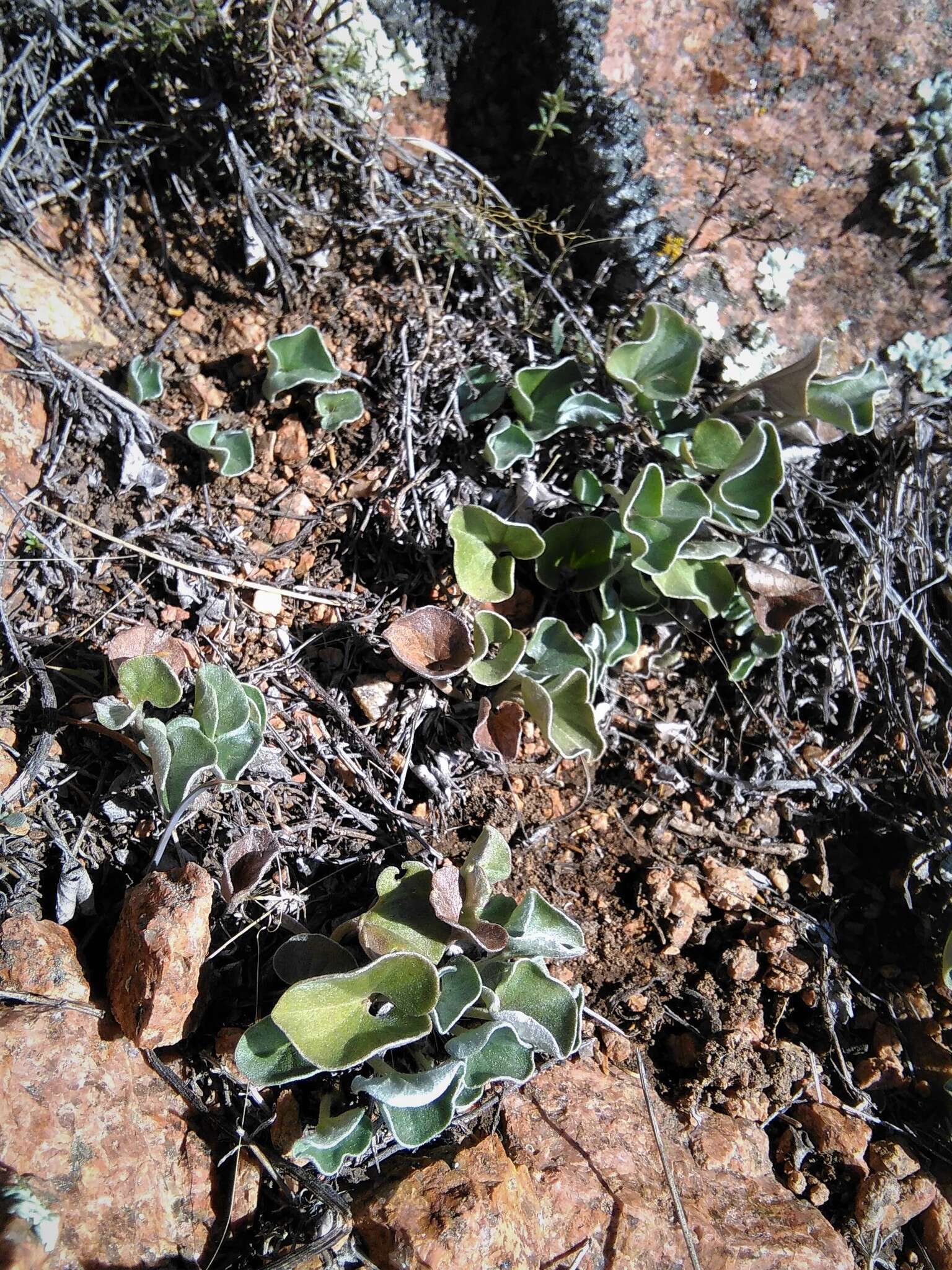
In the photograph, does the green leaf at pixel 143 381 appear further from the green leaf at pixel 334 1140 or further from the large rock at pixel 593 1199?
the large rock at pixel 593 1199

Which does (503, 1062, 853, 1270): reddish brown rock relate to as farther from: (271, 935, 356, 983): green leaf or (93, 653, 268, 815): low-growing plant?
(93, 653, 268, 815): low-growing plant

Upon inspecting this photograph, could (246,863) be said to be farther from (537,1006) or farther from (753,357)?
(753,357)

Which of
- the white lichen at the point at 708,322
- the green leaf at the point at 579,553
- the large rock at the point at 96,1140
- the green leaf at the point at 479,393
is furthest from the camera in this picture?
the white lichen at the point at 708,322

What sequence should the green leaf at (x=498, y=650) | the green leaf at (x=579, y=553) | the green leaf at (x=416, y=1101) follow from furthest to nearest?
1. the green leaf at (x=579, y=553)
2. the green leaf at (x=498, y=650)
3. the green leaf at (x=416, y=1101)

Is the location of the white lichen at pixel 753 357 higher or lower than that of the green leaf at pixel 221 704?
higher

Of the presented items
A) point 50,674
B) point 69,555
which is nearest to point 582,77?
point 69,555

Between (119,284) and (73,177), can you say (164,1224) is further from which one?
(73,177)

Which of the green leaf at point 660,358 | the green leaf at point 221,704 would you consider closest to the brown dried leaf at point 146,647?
the green leaf at point 221,704
